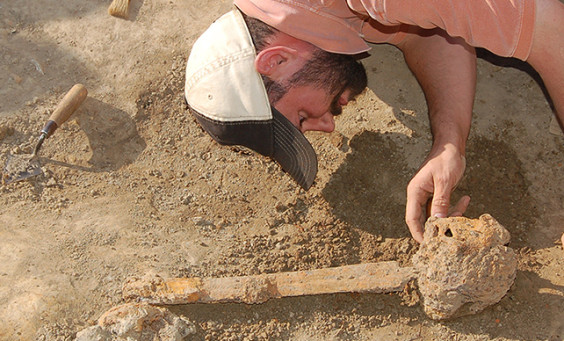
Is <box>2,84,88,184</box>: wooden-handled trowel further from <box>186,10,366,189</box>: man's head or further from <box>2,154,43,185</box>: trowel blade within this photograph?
<box>186,10,366,189</box>: man's head

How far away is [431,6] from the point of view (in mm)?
2025

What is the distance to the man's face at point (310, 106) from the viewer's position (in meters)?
2.43

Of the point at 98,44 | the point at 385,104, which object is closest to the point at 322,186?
the point at 385,104

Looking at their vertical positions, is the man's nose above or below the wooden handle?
above

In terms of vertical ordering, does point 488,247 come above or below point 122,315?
above

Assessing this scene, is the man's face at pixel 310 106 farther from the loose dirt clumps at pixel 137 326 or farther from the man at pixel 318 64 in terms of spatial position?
the loose dirt clumps at pixel 137 326

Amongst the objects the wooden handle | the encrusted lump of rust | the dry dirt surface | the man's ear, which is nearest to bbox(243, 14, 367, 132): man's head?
the man's ear

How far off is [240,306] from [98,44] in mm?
1865

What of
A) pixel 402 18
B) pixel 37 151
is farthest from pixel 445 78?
pixel 37 151

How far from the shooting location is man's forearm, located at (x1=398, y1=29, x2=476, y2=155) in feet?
Result: 9.09

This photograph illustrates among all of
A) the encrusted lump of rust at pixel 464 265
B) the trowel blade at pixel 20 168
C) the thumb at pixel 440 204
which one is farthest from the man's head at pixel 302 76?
the trowel blade at pixel 20 168

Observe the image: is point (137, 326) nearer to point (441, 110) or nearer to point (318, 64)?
point (318, 64)

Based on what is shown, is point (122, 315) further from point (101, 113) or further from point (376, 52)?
point (376, 52)

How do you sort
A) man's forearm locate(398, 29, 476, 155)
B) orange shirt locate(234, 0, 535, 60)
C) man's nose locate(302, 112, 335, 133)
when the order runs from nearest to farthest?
orange shirt locate(234, 0, 535, 60) → man's nose locate(302, 112, 335, 133) → man's forearm locate(398, 29, 476, 155)
